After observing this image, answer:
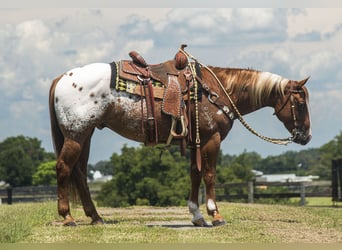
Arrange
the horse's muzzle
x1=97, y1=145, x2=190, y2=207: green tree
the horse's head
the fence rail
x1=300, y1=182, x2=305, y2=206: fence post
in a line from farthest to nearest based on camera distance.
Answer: x1=97, y1=145, x2=190, y2=207: green tree
the fence rail
x1=300, y1=182, x2=305, y2=206: fence post
the horse's muzzle
the horse's head

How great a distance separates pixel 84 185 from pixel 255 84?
3.05 meters

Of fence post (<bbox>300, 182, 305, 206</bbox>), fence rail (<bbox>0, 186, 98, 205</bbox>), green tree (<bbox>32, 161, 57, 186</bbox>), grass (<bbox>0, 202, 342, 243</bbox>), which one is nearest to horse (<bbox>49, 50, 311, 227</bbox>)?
grass (<bbox>0, 202, 342, 243</bbox>)

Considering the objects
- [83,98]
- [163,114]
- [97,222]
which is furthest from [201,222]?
[83,98]

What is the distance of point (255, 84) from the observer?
10719 millimetres

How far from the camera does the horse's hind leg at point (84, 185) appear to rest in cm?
1023

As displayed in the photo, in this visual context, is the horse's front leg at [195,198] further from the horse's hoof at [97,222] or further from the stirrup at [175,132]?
the horse's hoof at [97,222]

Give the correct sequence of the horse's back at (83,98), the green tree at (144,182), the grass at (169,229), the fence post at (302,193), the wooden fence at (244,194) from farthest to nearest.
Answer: the green tree at (144,182) < the wooden fence at (244,194) < the fence post at (302,193) < the horse's back at (83,98) < the grass at (169,229)

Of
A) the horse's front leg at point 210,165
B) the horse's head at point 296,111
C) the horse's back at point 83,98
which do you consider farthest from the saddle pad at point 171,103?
the horse's head at point 296,111

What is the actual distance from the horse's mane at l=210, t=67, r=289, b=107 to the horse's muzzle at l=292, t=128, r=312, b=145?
0.66 meters

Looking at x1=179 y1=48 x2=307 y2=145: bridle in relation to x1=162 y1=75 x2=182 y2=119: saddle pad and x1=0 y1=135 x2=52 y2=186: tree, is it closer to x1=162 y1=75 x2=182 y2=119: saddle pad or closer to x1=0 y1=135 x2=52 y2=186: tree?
x1=162 y1=75 x2=182 y2=119: saddle pad

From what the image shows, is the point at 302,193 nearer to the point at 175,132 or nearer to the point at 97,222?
the point at 175,132

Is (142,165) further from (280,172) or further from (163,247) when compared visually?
(280,172)

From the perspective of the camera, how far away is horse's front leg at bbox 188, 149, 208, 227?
10250 millimetres

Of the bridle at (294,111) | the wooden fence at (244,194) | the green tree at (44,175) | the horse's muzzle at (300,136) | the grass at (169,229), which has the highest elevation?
the green tree at (44,175)
